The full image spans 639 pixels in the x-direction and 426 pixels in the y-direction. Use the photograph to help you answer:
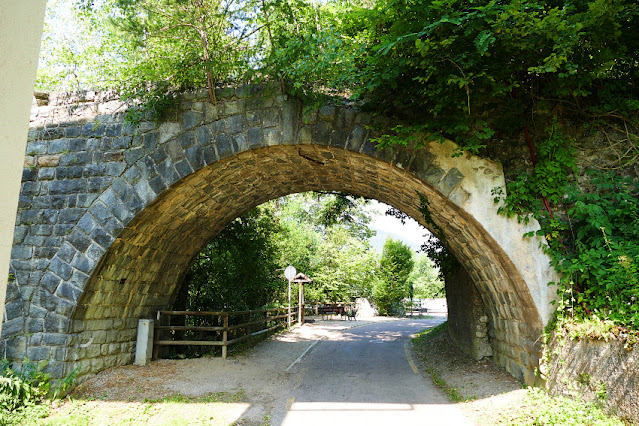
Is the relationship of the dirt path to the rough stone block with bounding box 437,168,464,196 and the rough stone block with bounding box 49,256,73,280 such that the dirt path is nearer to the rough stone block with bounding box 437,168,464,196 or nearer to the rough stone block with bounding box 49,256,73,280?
the rough stone block with bounding box 49,256,73,280

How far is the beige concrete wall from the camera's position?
1427 mm

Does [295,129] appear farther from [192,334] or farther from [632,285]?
[192,334]

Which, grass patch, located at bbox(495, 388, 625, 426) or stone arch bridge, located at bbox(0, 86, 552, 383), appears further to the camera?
stone arch bridge, located at bbox(0, 86, 552, 383)

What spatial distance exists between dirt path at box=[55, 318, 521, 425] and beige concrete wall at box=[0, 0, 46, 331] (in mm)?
3709

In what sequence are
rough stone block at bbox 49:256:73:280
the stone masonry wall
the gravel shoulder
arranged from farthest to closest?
the stone masonry wall → rough stone block at bbox 49:256:73:280 → the gravel shoulder

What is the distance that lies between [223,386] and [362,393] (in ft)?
6.58

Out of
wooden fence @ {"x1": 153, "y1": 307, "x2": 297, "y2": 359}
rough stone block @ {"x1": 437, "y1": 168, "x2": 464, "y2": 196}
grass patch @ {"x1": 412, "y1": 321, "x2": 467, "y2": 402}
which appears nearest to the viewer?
rough stone block @ {"x1": 437, "y1": 168, "x2": 464, "y2": 196}

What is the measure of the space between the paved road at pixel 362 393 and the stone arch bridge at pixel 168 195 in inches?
46.0

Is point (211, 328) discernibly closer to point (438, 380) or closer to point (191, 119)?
point (191, 119)

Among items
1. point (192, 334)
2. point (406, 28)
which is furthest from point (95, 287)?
point (406, 28)

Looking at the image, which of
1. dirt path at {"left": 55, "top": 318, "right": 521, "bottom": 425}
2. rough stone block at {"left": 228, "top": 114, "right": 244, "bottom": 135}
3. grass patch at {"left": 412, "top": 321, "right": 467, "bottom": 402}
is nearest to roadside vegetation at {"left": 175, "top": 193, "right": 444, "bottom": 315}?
grass patch at {"left": 412, "top": 321, "right": 467, "bottom": 402}

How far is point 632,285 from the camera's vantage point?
11.9 feet

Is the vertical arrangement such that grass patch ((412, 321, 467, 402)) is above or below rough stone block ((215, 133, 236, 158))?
below

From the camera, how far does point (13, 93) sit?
1.50m
